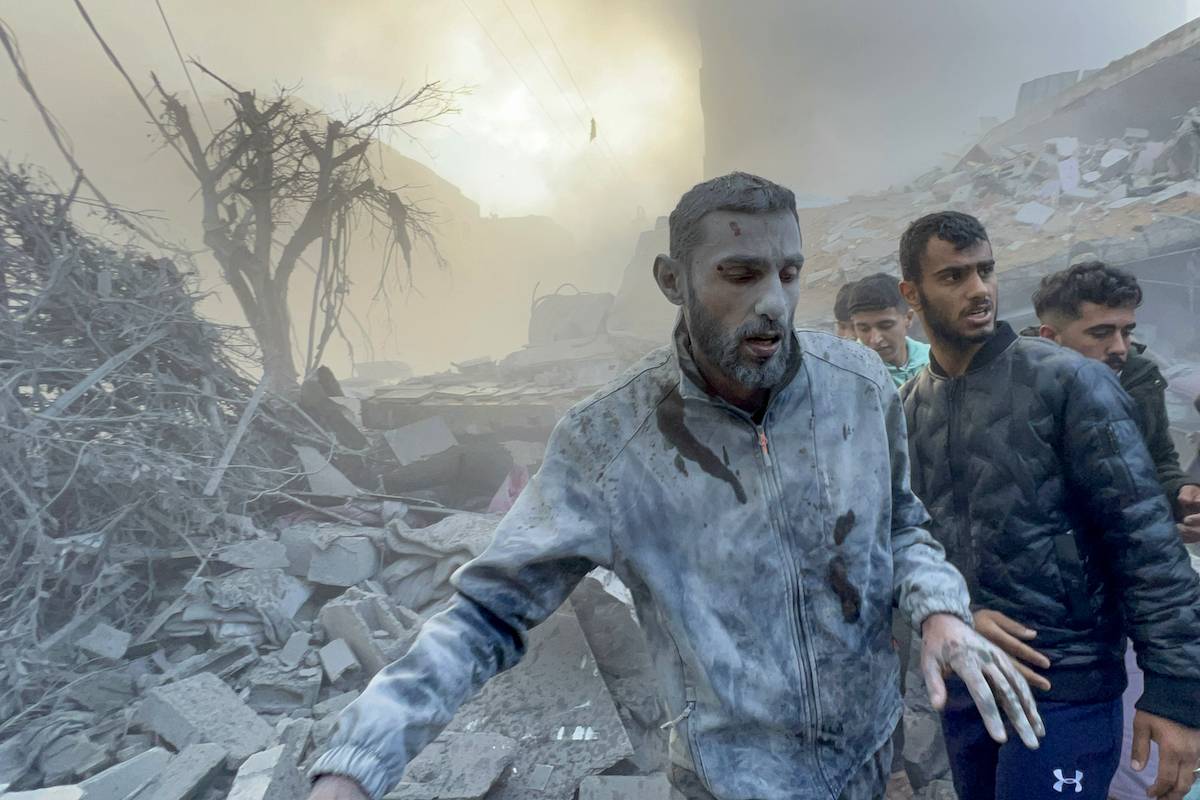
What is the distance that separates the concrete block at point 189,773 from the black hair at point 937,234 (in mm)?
4092

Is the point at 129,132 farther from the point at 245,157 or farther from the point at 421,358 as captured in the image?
the point at 421,358

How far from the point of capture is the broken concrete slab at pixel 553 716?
9.93ft

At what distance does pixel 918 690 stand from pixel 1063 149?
17950 mm

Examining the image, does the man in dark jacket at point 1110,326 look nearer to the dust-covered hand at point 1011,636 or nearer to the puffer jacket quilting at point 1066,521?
the puffer jacket quilting at point 1066,521

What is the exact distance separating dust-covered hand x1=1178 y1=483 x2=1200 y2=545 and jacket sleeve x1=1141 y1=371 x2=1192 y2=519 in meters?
0.02

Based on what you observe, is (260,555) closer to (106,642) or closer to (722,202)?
(106,642)

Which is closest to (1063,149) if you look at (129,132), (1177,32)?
(1177,32)

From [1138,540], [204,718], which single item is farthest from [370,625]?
[1138,540]

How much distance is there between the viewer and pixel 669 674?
136cm

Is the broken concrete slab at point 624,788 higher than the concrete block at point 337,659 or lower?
higher

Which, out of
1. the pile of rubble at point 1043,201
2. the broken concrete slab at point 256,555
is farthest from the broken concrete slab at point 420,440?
the pile of rubble at point 1043,201

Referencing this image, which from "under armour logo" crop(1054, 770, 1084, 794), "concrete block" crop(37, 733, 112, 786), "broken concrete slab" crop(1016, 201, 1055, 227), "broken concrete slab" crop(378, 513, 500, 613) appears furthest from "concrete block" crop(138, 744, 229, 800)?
"broken concrete slab" crop(1016, 201, 1055, 227)

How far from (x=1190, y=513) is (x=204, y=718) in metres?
5.02

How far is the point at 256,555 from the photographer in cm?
538
